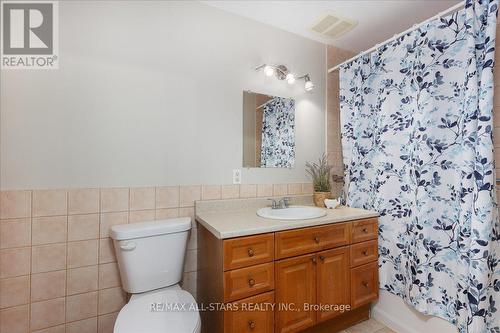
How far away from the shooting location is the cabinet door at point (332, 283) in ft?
4.85

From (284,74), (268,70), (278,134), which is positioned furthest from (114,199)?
(284,74)

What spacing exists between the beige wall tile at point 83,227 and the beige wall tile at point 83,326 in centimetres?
48

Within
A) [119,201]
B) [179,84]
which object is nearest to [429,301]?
[119,201]

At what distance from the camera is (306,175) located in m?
2.10

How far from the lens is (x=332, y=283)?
4.99ft

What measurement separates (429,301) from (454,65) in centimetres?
145

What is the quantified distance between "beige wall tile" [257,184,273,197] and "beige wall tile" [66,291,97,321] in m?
1.23

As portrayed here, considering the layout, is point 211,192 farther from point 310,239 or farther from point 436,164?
point 436,164

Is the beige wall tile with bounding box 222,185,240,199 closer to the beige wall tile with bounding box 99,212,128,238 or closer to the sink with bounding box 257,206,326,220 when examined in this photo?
the sink with bounding box 257,206,326,220

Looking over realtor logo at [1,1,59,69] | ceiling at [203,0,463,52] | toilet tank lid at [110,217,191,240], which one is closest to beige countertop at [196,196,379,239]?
toilet tank lid at [110,217,191,240]

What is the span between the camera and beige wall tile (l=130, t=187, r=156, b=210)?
4.81ft

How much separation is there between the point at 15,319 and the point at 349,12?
9.37 feet

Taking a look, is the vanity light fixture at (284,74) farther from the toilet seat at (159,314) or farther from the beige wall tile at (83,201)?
the toilet seat at (159,314)

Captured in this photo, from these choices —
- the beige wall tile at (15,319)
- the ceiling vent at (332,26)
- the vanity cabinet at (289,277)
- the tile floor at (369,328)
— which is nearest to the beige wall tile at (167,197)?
the vanity cabinet at (289,277)
